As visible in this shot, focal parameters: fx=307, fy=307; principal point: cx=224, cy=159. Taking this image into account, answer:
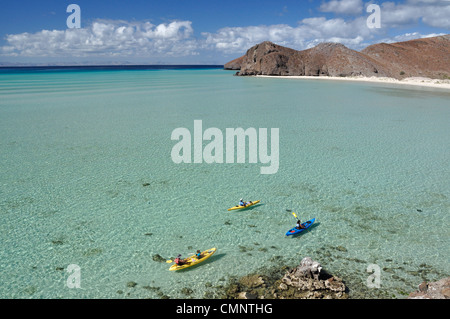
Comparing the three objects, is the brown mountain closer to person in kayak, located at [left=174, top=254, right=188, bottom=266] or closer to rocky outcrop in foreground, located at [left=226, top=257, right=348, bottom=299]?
rocky outcrop in foreground, located at [left=226, top=257, right=348, bottom=299]

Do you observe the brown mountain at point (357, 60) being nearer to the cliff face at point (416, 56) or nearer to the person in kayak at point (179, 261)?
the cliff face at point (416, 56)

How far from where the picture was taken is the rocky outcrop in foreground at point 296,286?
29.7ft

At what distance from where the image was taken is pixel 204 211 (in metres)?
14.2

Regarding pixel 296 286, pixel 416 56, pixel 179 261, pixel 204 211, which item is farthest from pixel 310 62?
pixel 179 261

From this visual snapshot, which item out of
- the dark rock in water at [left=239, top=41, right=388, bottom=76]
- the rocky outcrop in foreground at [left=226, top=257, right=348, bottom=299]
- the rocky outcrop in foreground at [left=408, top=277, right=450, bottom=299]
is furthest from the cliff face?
the rocky outcrop in foreground at [left=226, top=257, right=348, bottom=299]

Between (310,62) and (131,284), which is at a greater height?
(310,62)

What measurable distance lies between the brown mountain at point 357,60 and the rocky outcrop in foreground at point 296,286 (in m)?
Result: 106

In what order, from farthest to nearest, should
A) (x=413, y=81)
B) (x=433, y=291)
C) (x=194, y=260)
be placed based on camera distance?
(x=413, y=81), (x=194, y=260), (x=433, y=291)

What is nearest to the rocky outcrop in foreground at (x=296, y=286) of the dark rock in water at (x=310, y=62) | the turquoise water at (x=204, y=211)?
the turquoise water at (x=204, y=211)

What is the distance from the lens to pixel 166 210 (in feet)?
46.6

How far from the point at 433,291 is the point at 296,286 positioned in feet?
11.9

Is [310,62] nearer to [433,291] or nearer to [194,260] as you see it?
[194,260]
